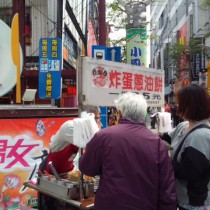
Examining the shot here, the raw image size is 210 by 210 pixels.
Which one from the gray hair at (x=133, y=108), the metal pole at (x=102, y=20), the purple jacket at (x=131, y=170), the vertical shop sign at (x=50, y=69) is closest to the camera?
the purple jacket at (x=131, y=170)

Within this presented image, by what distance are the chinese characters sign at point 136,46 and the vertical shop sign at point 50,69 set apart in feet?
10.3

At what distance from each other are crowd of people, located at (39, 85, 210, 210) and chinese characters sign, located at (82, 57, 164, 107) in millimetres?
713

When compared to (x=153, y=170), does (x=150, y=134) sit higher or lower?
higher

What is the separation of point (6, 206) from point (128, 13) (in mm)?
6757

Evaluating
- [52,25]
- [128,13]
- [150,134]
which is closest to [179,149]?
[150,134]

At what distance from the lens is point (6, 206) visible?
17.0 ft

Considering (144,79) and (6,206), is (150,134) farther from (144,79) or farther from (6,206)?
(6,206)

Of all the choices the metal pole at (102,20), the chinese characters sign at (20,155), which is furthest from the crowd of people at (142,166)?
the metal pole at (102,20)

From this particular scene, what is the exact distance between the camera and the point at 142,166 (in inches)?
109

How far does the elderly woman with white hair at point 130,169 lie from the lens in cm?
276

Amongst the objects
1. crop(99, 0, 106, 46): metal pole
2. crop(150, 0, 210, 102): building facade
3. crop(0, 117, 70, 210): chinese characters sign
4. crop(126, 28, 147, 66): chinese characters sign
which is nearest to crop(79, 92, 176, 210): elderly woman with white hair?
crop(0, 117, 70, 210): chinese characters sign

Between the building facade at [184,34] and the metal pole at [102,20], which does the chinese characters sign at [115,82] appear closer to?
the metal pole at [102,20]

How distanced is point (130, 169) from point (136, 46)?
7.25m

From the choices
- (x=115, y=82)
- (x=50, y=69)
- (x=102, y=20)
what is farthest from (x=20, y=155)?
(x=50, y=69)
